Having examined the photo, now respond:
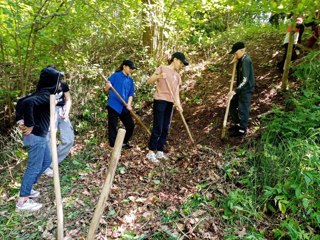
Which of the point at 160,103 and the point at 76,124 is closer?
the point at 160,103

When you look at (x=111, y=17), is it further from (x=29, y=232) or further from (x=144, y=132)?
(x=29, y=232)

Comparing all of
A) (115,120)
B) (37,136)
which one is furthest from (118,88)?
(37,136)

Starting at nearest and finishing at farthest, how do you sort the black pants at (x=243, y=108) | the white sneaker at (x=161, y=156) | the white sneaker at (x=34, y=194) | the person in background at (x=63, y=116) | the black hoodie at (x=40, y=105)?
the black hoodie at (x=40, y=105) < the white sneaker at (x=34, y=194) < the person in background at (x=63, y=116) < the black pants at (x=243, y=108) < the white sneaker at (x=161, y=156)

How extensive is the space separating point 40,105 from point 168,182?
90.8 inches

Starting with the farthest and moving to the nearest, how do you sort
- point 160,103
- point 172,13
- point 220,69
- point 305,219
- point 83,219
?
point 220,69 → point 172,13 → point 160,103 → point 83,219 → point 305,219

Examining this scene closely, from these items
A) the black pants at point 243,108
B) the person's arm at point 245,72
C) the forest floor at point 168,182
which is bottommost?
the forest floor at point 168,182

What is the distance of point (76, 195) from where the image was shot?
427 cm

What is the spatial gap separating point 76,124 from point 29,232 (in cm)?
349

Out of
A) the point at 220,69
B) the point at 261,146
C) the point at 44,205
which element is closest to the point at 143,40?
the point at 220,69

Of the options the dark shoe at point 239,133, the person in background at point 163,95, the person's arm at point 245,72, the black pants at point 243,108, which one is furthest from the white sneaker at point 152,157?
the person's arm at point 245,72

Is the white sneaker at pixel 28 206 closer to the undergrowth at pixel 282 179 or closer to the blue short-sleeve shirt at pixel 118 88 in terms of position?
the blue short-sleeve shirt at pixel 118 88

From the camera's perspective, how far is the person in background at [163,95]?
4.91 m

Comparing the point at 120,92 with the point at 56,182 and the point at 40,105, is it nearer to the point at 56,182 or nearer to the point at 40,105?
the point at 40,105

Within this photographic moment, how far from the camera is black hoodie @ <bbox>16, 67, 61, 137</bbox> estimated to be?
12.0 ft
